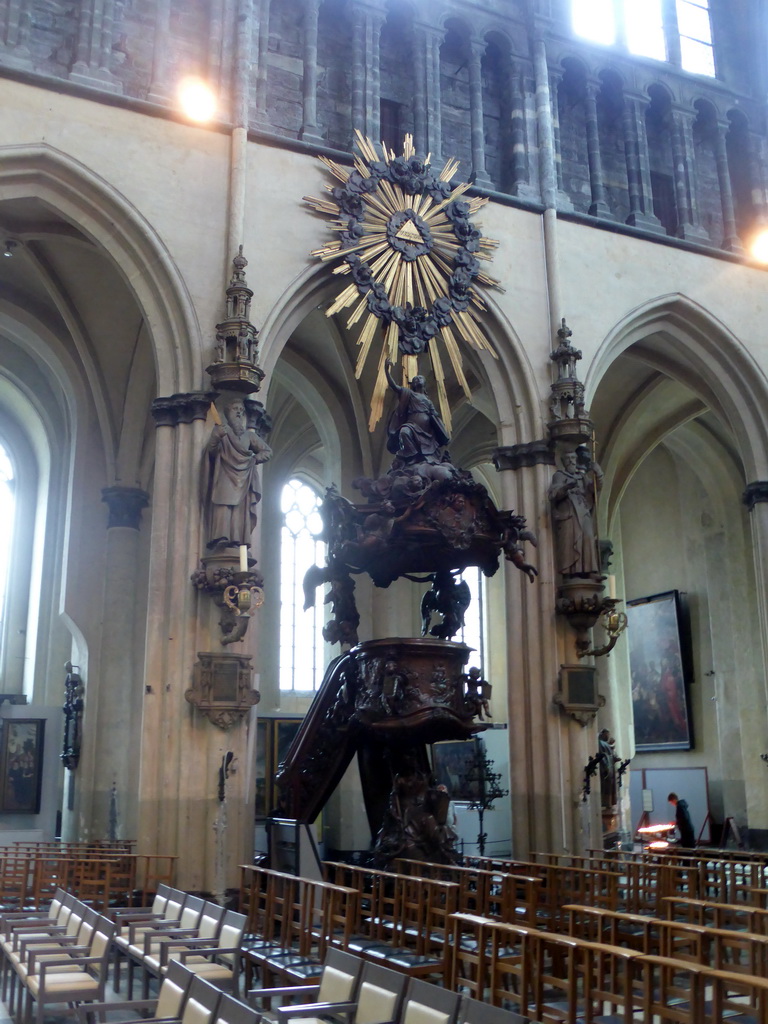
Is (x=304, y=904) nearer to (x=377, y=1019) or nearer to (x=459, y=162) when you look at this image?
(x=377, y=1019)

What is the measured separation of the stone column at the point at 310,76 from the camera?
46.2 feet

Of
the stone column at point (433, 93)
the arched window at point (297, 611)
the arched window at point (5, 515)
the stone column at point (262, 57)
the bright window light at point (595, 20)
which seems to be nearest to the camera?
the stone column at point (262, 57)

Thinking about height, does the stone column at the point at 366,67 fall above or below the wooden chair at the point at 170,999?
above

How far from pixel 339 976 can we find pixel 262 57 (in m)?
12.5

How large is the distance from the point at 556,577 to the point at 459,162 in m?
6.24

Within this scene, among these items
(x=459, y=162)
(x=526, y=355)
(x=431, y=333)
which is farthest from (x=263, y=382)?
(x=459, y=162)

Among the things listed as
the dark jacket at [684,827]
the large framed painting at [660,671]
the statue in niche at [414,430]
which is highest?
the statue in niche at [414,430]

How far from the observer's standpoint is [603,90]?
1694cm

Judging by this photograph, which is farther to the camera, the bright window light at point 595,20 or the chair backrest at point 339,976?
the bright window light at point 595,20

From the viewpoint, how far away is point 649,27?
17656 millimetres

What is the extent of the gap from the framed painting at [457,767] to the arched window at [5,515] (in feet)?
27.8

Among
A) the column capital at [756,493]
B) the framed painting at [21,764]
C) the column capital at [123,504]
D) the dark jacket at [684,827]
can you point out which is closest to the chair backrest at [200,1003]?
the framed painting at [21,764]

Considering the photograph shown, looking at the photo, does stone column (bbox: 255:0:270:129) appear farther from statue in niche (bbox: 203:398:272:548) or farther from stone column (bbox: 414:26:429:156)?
statue in niche (bbox: 203:398:272:548)

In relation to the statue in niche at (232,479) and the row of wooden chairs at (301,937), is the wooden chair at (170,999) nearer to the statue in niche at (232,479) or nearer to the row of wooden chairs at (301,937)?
the row of wooden chairs at (301,937)
